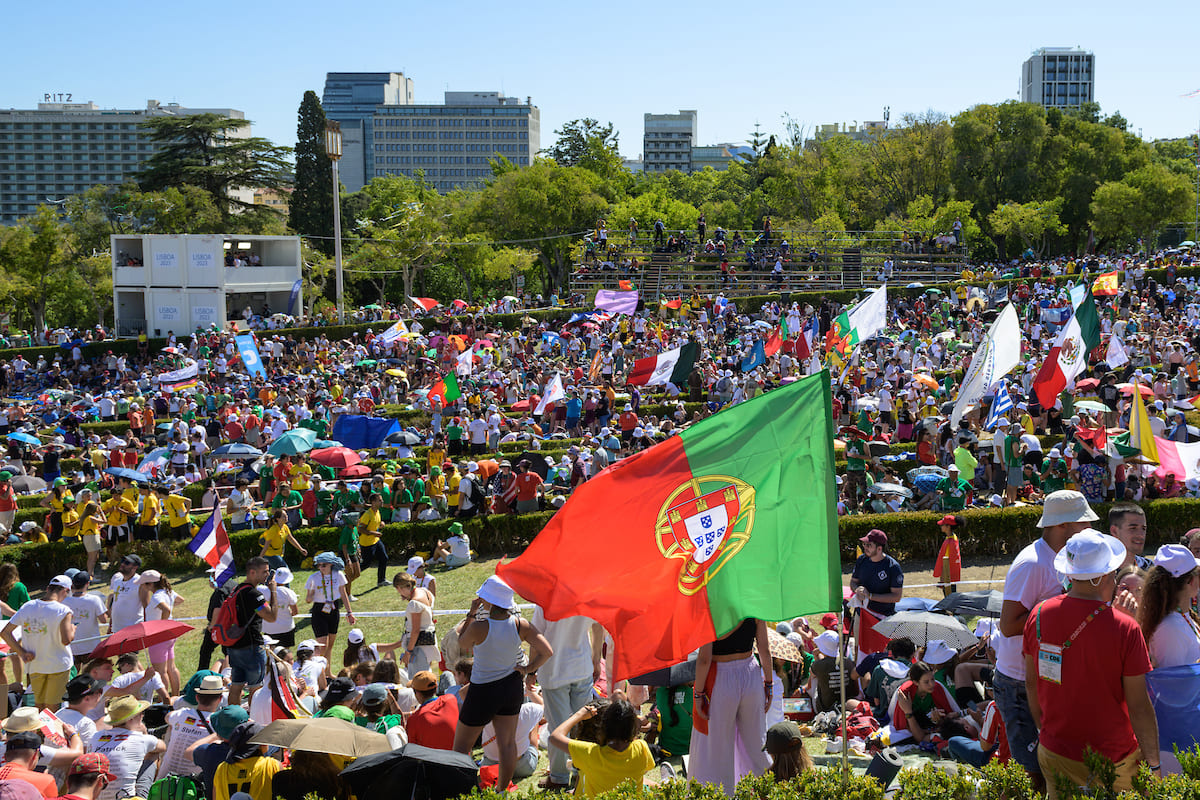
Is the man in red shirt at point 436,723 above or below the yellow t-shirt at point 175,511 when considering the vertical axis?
above

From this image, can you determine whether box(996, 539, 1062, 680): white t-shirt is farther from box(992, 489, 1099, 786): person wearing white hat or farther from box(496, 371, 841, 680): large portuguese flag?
box(496, 371, 841, 680): large portuguese flag

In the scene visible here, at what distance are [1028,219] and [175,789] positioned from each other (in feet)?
201

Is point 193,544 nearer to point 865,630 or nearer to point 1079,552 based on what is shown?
point 865,630

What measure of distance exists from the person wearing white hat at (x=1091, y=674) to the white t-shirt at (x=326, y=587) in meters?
9.12

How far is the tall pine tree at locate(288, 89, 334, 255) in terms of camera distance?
73938mm

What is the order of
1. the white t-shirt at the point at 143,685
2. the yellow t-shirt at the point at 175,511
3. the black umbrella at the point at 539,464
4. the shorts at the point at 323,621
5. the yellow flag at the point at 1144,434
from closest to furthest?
the white t-shirt at the point at 143,685
the shorts at the point at 323,621
the yellow flag at the point at 1144,434
the yellow t-shirt at the point at 175,511
the black umbrella at the point at 539,464

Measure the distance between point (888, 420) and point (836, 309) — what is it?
21.3 meters

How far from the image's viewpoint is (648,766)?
6.14 m

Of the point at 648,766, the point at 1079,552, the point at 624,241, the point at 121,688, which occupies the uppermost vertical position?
the point at 624,241

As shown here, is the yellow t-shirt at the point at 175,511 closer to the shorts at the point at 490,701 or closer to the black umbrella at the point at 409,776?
the shorts at the point at 490,701

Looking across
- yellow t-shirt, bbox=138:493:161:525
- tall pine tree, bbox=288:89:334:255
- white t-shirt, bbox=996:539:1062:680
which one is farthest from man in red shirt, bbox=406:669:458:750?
tall pine tree, bbox=288:89:334:255

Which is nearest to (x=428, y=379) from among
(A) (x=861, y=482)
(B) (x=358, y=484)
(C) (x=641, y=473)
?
(B) (x=358, y=484)

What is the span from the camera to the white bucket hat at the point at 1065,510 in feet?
19.6

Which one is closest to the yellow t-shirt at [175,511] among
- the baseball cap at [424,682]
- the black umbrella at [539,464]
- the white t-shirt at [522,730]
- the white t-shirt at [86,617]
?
the black umbrella at [539,464]
